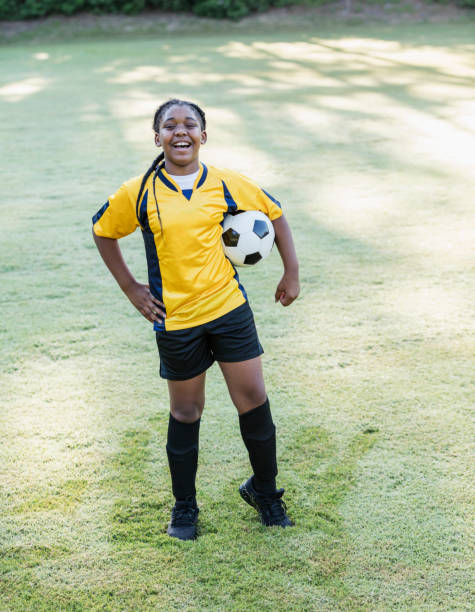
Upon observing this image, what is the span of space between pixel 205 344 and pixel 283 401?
3.57ft

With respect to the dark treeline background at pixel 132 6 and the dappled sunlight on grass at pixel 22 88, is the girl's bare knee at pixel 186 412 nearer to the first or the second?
the dappled sunlight on grass at pixel 22 88

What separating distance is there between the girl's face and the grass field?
129 centimetres

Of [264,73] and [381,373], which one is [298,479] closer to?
[381,373]

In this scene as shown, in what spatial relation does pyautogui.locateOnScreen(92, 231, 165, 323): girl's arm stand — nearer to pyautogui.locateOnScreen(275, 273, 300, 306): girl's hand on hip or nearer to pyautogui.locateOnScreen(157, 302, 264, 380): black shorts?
pyautogui.locateOnScreen(157, 302, 264, 380): black shorts

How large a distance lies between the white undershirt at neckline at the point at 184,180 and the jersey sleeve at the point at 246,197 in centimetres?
12

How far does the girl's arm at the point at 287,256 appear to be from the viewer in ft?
8.12

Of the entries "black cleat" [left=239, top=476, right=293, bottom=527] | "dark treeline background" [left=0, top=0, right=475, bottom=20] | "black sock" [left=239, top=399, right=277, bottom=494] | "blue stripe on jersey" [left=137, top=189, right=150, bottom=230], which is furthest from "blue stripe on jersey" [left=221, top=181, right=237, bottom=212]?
"dark treeline background" [left=0, top=0, right=475, bottom=20]

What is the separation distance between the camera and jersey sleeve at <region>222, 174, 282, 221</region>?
241cm

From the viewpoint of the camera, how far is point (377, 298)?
4.42 meters

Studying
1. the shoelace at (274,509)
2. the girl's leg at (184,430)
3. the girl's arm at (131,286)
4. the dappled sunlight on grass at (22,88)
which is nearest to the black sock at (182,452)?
the girl's leg at (184,430)

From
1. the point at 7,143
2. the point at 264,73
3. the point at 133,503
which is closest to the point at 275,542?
the point at 133,503

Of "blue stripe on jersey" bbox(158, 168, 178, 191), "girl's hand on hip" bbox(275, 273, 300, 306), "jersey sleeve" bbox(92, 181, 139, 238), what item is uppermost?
"blue stripe on jersey" bbox(158, 168, 178, 191)

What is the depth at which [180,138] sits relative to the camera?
230cm

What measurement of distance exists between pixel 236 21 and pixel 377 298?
A: 21597 millimetres
